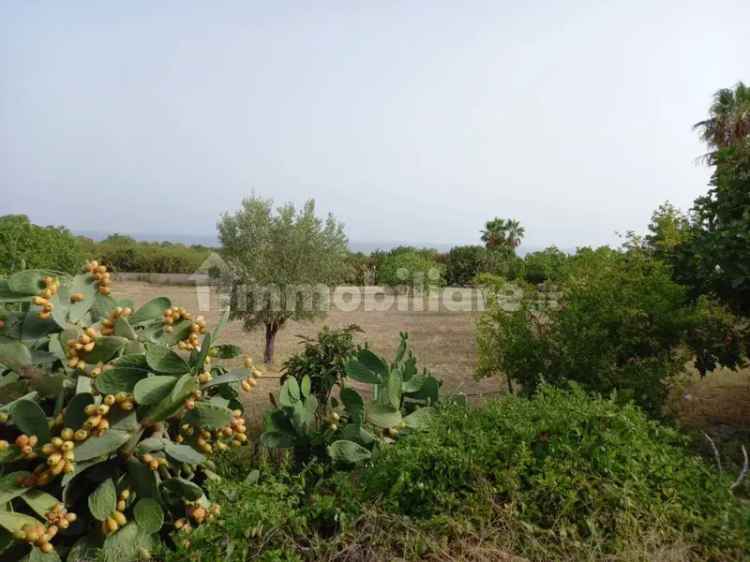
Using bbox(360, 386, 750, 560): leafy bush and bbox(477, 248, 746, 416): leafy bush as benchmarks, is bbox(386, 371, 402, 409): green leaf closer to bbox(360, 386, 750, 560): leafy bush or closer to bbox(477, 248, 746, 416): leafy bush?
bbox(360, 386, 750, 560): leafy bush

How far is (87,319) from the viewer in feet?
9.45

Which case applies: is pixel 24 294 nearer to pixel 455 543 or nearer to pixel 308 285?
pixel 455 543

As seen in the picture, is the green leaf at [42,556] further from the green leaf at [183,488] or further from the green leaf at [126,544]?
the green leaf at [183,488]

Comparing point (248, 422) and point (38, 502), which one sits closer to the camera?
point (38, 502)

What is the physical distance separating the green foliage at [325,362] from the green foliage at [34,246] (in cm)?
1063

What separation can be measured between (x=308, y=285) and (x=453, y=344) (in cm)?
430

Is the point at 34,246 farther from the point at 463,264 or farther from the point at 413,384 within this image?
the point at 463,264

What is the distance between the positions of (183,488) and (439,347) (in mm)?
9981

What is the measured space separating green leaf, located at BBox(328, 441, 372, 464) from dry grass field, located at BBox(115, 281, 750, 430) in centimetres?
216

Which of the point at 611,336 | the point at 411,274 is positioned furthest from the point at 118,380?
the point at 411,274

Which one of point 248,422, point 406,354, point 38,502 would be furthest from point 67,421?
point 248,422

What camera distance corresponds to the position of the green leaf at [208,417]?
258cm

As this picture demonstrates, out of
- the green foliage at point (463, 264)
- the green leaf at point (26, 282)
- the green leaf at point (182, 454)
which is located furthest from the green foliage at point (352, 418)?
the green foliage at point (463, 264)

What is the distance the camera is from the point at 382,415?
3.47 m
